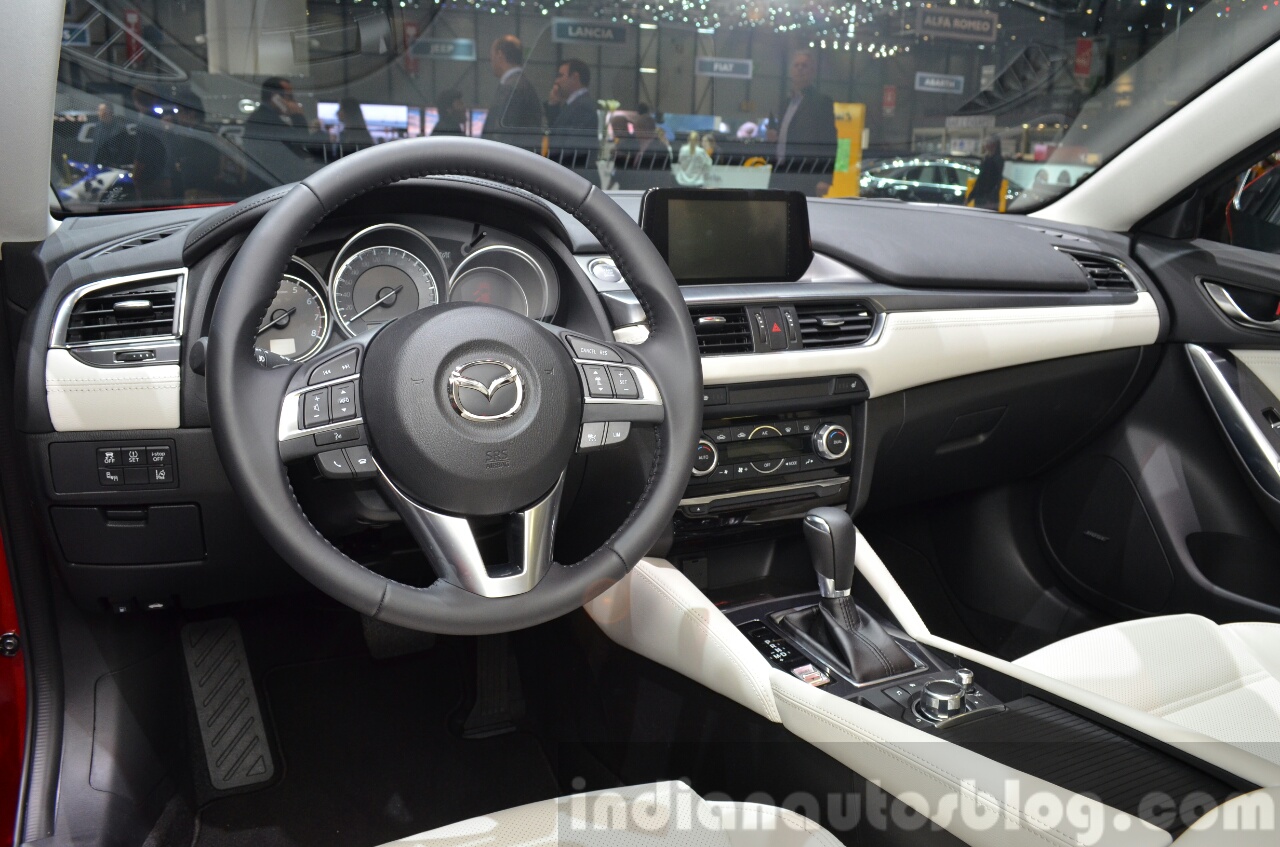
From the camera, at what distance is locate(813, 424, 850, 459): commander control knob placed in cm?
179

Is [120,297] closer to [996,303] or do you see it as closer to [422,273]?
[422,273]

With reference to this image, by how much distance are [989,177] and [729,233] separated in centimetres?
131

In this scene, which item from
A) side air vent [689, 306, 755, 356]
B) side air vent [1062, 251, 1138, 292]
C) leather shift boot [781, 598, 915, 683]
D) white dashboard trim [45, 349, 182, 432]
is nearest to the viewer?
white dashboard trim [45, 349, 182, 432]

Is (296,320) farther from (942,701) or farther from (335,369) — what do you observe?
(942,701)

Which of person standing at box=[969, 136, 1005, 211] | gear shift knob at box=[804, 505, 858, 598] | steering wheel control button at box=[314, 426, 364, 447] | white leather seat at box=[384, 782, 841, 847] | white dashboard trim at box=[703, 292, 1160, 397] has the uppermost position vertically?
person standing at box=[969, 136, 1005, 211]

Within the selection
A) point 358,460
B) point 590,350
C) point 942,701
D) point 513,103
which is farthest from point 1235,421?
point 358,460

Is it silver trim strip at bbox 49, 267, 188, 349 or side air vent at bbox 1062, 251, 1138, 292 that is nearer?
silver trim strip at bbox 49, 267, 188, 349

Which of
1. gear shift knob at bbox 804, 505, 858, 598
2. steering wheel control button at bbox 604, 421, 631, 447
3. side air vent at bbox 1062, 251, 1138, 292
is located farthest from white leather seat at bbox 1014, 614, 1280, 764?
side air vent at bbox 1062, 251, 1138, 292

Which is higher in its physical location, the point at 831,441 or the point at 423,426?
the point at 423,426

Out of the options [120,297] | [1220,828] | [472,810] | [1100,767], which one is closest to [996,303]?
[1100,767]

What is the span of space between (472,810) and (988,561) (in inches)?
53.4

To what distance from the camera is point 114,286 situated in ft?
4.39

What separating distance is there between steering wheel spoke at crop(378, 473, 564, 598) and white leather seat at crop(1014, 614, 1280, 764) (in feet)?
2.62

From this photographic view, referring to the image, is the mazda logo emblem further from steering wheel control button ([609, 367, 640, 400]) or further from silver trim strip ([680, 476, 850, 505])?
silver trim strip ([680, 476, 850, 505])
